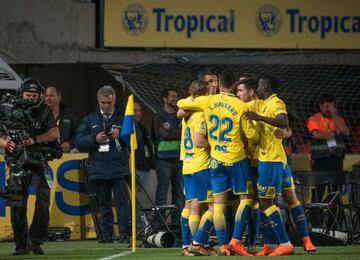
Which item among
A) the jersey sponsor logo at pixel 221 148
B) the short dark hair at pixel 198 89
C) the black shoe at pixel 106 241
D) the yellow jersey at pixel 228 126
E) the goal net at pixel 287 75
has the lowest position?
the black shoe at pixel 106 241

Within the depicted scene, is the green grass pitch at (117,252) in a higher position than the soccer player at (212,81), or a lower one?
lower

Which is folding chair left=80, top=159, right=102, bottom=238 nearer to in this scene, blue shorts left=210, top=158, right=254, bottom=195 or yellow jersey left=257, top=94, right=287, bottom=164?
blue shorts left=210, top=158, right=254, bottom=195

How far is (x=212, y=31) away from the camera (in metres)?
24.9

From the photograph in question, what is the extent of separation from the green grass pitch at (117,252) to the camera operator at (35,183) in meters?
0.24

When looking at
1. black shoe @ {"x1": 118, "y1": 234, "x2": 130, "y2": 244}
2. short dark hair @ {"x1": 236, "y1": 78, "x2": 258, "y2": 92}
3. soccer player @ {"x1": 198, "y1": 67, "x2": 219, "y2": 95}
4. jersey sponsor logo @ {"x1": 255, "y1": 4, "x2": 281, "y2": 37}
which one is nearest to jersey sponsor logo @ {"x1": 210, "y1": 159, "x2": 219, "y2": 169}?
short dark hair @ {"x1": 236, "y1": 78, "x2": 258, "y2": 92}

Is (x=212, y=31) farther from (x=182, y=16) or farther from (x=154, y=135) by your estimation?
(x=154, y=135)

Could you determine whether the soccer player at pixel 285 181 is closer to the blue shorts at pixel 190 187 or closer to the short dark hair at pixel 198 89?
the short dark hair at pixel 198 89

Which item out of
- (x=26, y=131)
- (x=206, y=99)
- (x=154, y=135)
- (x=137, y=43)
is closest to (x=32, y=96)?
(x=26, y=131)

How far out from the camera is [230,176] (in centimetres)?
1592

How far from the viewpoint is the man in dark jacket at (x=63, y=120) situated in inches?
841

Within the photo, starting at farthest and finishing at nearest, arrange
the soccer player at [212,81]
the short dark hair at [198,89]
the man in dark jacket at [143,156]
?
the man in dark jacket at [143,156]
the soccer player at [212,81]
the short dark hair at [198,89]

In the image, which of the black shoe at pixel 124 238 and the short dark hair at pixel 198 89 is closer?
the short dark hair at pixel 198 89

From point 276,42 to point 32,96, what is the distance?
29.8 feet

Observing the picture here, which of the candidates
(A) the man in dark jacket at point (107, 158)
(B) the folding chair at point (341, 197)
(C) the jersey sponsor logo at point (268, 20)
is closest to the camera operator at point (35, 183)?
(A) the man in dark jacket at point (107, 158)
